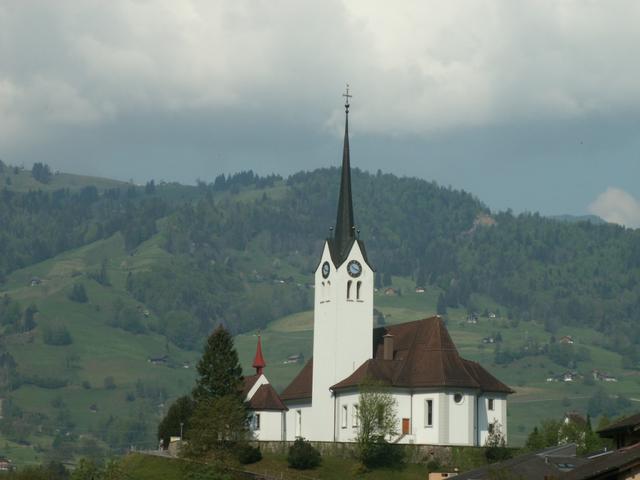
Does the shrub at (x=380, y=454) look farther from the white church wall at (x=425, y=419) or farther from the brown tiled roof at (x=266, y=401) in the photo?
the brown tiled roof at (x=266, y=401)

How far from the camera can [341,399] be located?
122 meters

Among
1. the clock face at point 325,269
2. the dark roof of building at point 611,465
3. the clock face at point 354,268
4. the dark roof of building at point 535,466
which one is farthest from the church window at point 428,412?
the dark roof of building at point 611,465

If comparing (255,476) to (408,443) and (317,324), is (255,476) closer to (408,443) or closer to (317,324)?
(408,443)

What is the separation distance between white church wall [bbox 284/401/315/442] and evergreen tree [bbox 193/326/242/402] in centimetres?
1007

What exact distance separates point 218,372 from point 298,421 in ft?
43.1

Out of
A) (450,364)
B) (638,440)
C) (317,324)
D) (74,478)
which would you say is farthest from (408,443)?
(638,440)

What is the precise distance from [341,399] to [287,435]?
9.32 meters

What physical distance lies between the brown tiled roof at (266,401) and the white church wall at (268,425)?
1.42 ft

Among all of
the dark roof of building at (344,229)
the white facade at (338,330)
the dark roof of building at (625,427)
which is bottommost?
the dark roof of building at (625,427)

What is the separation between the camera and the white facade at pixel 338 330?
122812 millimetres

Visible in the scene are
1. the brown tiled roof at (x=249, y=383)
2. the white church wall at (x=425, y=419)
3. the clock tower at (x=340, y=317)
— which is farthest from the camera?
the brown tiled roof at (x=249, y=383)

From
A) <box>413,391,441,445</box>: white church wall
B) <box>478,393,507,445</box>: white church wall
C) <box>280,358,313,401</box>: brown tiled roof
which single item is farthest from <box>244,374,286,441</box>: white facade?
<box>478,393,507,445</box>: white church wall

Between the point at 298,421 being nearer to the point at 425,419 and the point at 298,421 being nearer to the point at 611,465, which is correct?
the point at 425,419

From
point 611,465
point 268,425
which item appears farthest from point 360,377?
point 611,465
